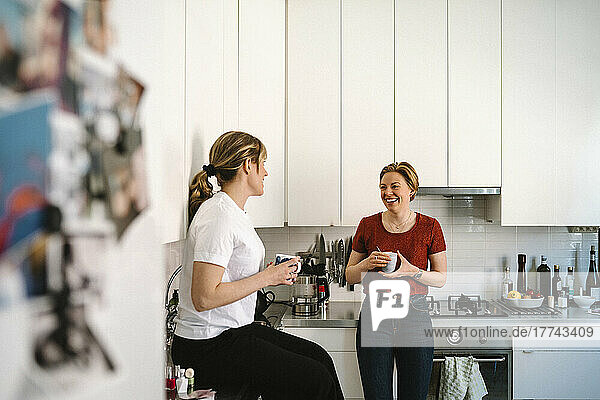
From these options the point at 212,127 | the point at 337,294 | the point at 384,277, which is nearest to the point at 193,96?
the point at 212,127

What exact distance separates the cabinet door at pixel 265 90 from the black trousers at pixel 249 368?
0.96 metres

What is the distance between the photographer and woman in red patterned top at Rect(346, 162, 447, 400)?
263 centimetres

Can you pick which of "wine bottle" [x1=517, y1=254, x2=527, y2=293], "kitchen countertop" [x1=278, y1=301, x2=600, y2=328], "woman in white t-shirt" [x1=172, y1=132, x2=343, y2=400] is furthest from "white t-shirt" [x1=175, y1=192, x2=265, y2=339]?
"wine bottle" [x1=517, y1=254, x2=527, y2=293]

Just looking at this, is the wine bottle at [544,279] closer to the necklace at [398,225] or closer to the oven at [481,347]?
the oven at [481,347]

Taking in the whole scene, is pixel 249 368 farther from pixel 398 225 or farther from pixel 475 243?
pixel 475 243

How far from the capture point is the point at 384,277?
2.86 m

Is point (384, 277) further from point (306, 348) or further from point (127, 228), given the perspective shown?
point (127, 228)

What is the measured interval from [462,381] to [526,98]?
1.58 metres

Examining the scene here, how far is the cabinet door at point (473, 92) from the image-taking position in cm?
325

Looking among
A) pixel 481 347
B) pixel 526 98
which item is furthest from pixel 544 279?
pixel 526 98

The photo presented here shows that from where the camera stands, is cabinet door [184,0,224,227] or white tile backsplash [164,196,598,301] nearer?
cabinet door [184,0,224,227]

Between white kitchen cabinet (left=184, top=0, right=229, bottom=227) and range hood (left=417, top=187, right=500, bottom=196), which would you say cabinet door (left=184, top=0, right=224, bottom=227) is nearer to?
white kitchen cabinet (left=184, top=0, right=229, bottom=227)

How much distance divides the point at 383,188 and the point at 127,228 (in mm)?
2391

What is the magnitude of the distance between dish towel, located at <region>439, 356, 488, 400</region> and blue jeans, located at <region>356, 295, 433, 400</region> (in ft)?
1.15
